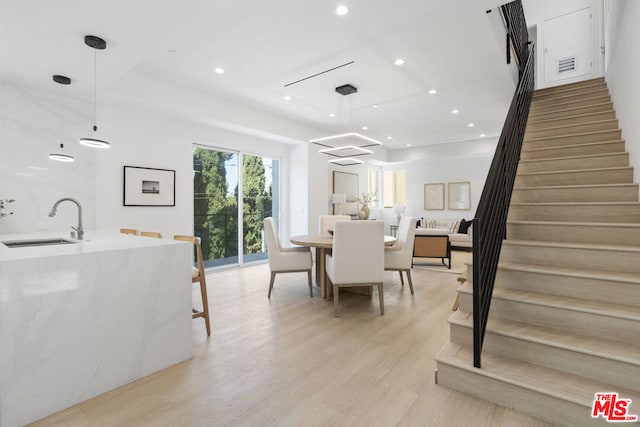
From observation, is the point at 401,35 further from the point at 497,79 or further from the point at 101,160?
the point at 101,160

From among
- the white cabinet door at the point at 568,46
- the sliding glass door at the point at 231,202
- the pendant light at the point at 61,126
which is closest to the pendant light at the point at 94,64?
the pendant light at the point at 61,126

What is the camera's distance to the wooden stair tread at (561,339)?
159cm

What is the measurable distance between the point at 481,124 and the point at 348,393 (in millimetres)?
6930

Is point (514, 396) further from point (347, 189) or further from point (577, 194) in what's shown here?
point (347, 189)

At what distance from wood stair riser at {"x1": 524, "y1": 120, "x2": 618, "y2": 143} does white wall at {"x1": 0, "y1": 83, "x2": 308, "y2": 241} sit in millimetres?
4813

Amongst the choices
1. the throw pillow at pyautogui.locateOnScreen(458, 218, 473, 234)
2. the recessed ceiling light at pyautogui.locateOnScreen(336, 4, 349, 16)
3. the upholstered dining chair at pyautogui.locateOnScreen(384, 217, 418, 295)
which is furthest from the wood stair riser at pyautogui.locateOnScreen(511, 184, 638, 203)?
the throw pillow at pyautogui.locateOnScreen(458, 218, 473, 234)

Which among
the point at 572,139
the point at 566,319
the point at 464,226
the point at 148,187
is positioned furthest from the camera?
the point at 464,226

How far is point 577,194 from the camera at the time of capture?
2.76 m

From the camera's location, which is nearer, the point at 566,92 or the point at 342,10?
the point at 342,10

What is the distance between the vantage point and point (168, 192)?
15.9 ft

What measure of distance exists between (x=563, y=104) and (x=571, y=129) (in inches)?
42.4

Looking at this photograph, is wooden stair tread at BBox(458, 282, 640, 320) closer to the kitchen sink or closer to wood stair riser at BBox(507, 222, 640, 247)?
wood stair riser at BBox(507, 222, 640, 247)

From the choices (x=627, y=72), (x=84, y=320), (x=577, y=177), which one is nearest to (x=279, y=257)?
(x=84, y=320)

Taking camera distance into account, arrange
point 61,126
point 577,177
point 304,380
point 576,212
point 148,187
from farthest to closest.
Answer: point 148,187, point 61,126, point 577,177, point 576,212, point 304,380
